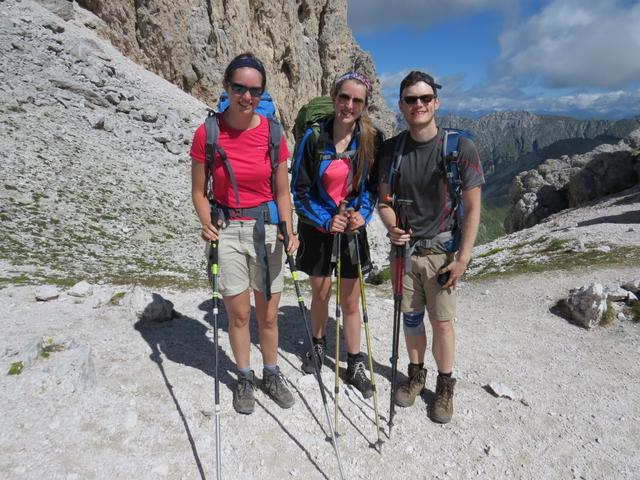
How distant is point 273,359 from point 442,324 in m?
2.52

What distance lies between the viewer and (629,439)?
19.5 feet

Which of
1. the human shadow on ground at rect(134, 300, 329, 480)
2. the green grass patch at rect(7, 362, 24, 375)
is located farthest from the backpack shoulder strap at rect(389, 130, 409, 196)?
the green grass patch at rect(7, 362, 24, 375)

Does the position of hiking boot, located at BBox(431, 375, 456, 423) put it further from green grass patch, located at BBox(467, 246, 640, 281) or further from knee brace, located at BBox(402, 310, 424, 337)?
green grass patch, located at BBox(467, 246, 640, 281)

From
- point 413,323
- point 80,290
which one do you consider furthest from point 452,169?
point 80,290

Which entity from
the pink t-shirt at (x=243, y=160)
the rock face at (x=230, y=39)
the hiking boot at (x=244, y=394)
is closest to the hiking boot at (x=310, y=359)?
the hiking boot at (x=244, y=394)

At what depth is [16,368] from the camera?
18.7 feet

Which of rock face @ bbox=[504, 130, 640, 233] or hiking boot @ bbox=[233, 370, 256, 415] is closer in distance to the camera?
hiking boot @ bbox=[233, 370, 256, 415]

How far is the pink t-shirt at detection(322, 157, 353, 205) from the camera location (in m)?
5.76

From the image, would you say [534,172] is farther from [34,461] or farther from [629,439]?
[34,461]

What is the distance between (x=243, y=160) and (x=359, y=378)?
153 inches

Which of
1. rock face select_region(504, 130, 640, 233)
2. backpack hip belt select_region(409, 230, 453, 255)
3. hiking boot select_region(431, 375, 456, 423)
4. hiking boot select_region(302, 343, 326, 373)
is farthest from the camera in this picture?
rock face select_region(504, 130, 640, 233)

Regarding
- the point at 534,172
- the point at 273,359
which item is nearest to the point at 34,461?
the point at 273,359

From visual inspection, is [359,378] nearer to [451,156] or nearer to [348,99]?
[451,156]

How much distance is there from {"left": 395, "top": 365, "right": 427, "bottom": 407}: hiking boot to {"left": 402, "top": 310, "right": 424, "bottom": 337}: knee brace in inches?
25.3
